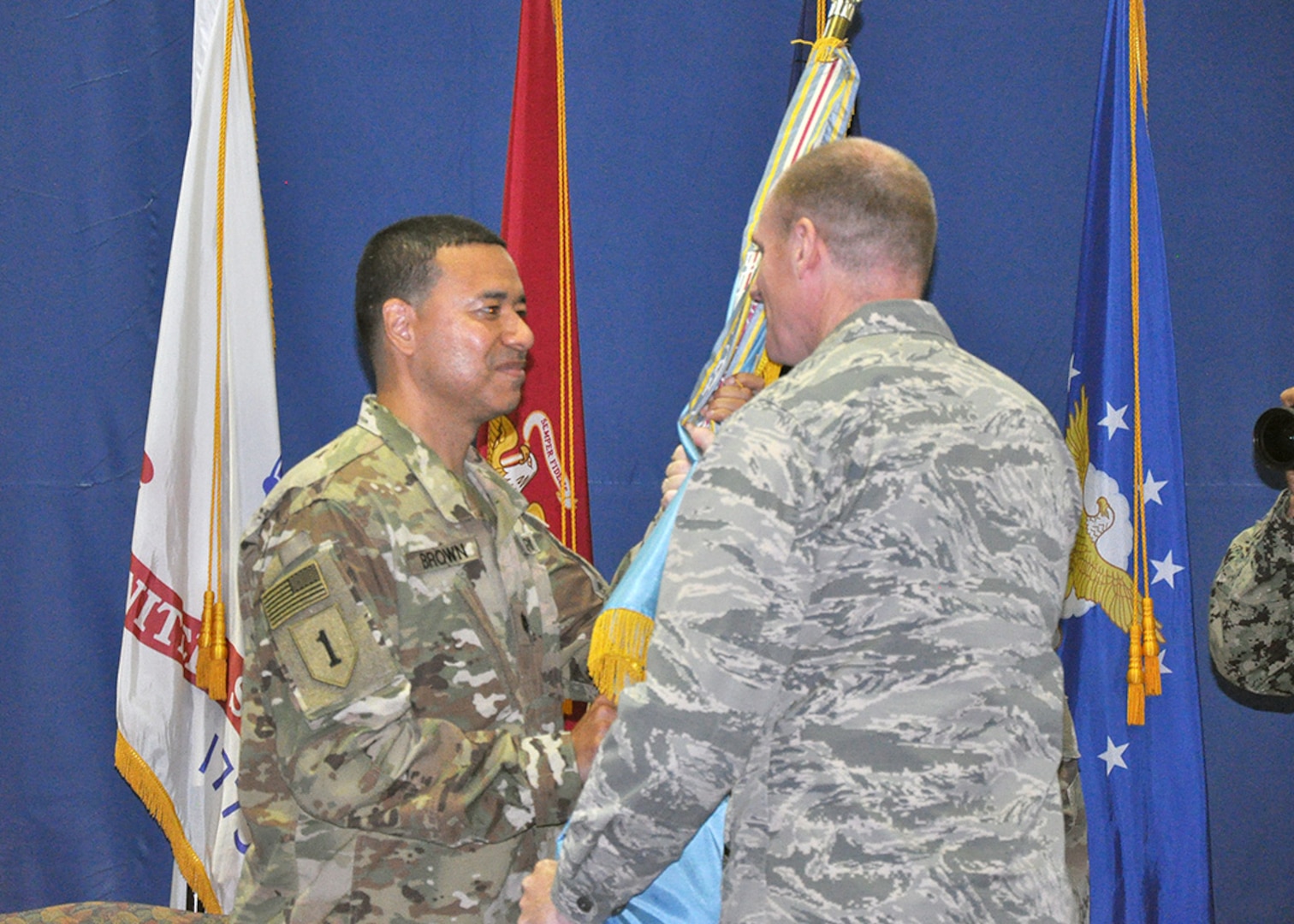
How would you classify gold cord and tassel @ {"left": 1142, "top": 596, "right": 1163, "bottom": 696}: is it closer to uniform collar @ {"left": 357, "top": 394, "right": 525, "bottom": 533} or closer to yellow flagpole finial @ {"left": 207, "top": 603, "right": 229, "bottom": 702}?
uniform collar @ {"left": 357, "top": 394, "right": 525, "bottom": 533}

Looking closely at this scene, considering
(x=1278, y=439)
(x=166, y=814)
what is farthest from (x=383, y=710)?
(x=1278, y=439)

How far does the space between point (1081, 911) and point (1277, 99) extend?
2529 millimetres

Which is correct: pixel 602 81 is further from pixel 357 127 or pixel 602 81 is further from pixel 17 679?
pixel 17 679

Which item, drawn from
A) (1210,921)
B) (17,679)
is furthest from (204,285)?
(1210,921)

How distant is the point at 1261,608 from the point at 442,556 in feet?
5.80

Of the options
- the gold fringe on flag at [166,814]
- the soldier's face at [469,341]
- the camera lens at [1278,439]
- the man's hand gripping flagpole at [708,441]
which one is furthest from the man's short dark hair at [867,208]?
the gold fringe on flag at [166,814]

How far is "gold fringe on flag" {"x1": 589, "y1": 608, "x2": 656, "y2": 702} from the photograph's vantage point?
1.72 metres

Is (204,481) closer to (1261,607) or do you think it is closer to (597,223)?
(597,223)

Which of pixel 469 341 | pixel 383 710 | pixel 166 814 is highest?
pixel 469 341

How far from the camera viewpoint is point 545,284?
3.04 meters

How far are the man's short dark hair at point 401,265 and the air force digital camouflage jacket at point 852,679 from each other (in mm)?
918

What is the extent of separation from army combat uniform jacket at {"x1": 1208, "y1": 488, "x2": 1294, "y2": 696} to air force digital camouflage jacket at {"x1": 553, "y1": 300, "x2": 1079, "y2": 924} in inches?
53.1

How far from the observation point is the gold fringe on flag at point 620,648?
1725mm

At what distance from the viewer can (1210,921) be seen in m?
2.82
